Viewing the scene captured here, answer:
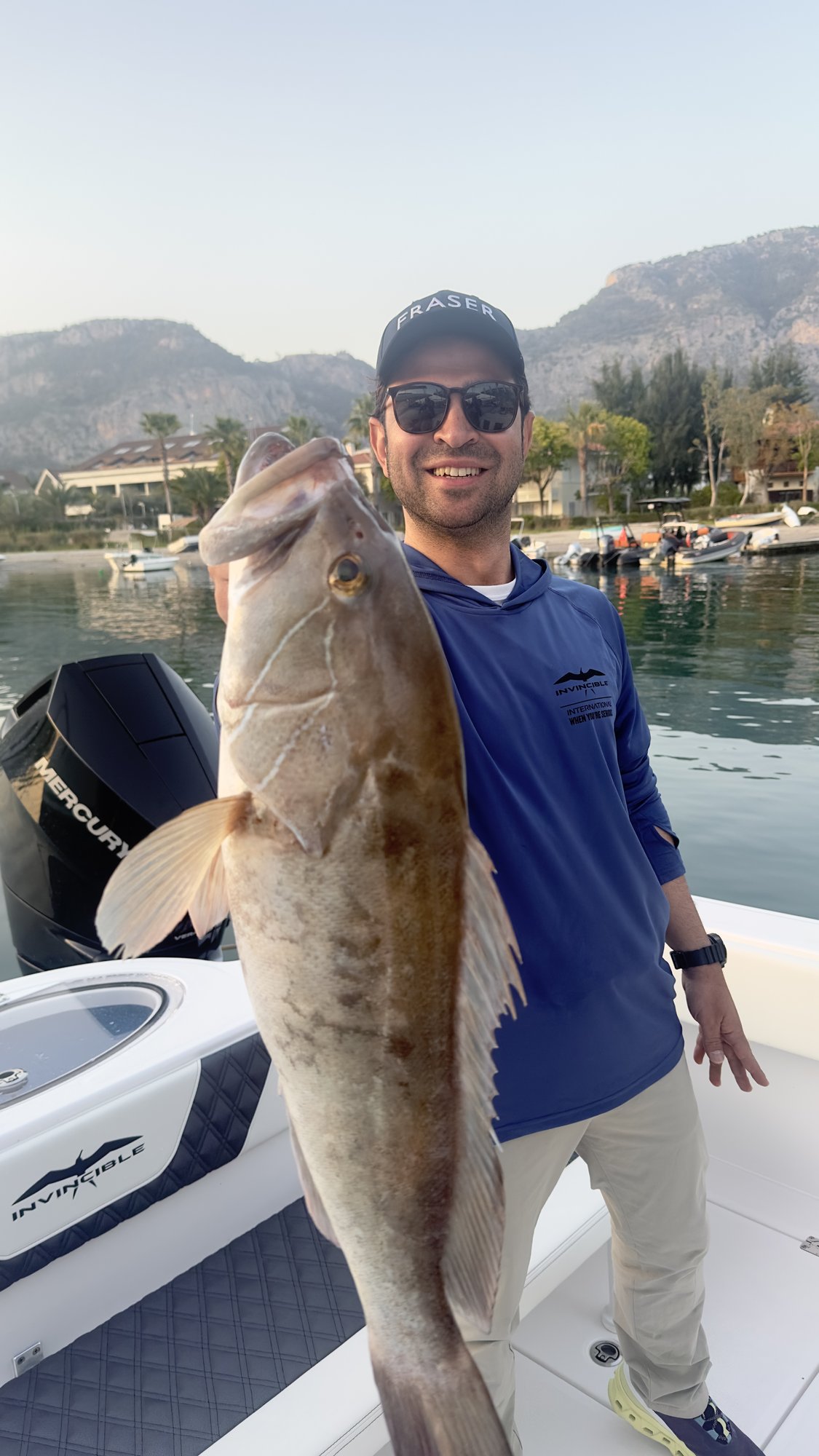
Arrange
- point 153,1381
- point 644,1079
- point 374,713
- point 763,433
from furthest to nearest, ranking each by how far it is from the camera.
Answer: point 763,433, point 153,1381, point 644,1079, point 374,713

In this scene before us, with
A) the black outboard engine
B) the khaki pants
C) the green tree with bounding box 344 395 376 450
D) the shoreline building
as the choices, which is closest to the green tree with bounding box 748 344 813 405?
the green tree with bounding box 344 395 376 450

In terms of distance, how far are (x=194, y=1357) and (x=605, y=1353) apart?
3.96ft

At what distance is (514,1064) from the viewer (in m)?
1.68

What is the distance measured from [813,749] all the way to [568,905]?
40.4 feet

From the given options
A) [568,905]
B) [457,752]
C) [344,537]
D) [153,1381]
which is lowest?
[153,1381]

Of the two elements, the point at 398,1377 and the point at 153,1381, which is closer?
the point at 398,1377

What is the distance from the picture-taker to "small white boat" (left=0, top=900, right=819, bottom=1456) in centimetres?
203

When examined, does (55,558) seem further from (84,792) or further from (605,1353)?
(605,1353)

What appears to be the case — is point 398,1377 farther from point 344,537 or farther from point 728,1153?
point 728,1153

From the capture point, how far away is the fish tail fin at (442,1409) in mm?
1173

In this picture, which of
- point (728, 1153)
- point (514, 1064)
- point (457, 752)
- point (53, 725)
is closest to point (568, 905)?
point (514, 1064)

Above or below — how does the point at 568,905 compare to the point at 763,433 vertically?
below

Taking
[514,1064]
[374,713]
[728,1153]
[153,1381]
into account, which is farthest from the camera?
[728,1153]

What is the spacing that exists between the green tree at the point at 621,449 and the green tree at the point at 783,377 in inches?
476
